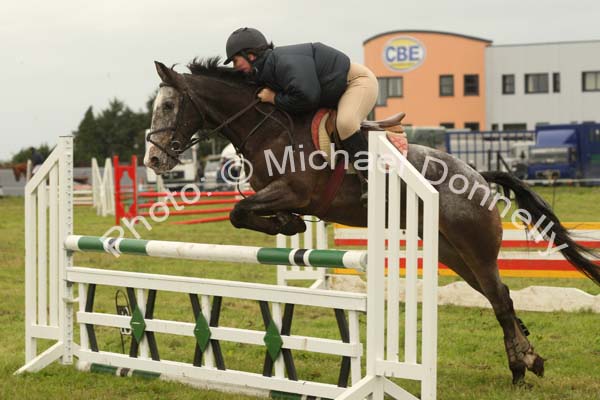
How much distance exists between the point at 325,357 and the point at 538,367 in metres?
1.39

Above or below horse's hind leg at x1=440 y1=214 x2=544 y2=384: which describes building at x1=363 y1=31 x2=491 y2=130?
above

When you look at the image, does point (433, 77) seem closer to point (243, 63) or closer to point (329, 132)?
point (243, 63)

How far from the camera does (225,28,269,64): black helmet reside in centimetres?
516

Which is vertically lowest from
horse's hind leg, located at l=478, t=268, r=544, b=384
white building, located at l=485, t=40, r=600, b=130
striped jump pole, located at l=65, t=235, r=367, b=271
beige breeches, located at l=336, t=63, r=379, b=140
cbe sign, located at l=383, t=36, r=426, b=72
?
horse's hind leg, located at l=478, t=268, r=544, b=384

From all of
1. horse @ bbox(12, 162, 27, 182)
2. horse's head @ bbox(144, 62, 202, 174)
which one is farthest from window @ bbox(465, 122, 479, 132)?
horse's head @ bbox(144, 62, 202, 174)

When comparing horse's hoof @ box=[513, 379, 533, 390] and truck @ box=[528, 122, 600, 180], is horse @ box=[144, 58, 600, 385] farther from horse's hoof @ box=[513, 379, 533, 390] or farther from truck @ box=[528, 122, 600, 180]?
truck @ box=[528, 122, 600, 180]

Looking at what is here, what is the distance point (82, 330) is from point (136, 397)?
875mm

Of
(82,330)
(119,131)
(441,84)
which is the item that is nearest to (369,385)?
(82,330)

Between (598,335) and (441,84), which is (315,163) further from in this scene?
(441,84)

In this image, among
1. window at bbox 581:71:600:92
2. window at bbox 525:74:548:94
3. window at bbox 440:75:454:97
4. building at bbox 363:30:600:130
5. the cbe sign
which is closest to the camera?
window at bbox 581:71:600:92

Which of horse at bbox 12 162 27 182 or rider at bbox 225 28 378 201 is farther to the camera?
horse at bbox 12 162 27 182

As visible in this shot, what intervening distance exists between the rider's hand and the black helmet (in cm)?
26

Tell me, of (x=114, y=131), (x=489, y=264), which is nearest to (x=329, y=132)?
(x=489, y=264)

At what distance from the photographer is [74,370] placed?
536 cm
